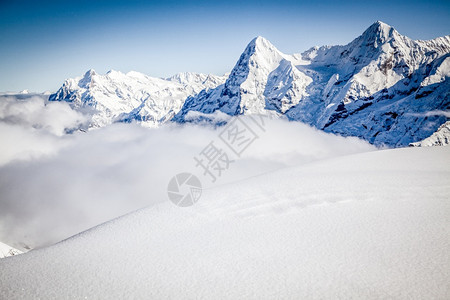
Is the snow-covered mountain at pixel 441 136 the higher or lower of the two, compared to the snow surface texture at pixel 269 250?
lower

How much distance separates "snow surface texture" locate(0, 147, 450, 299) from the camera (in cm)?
504

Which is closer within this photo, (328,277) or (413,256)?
(328,277)

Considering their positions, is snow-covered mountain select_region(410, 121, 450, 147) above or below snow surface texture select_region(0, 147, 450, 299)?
below

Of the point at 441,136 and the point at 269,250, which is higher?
the point at 269,250

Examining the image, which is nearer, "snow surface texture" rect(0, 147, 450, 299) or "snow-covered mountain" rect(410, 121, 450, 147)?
"snow surface texture" rect(0, 147, 450, 299)

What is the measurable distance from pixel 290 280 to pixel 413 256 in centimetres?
346

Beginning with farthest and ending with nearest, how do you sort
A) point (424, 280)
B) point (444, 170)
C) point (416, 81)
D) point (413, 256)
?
1. point (416, 81)
2. point (444, 170)
3. point (413, 256)
4. point (424, 280)

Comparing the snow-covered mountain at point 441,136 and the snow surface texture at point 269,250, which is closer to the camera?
the snow surface texture at point 269,250

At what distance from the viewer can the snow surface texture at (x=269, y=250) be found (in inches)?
199

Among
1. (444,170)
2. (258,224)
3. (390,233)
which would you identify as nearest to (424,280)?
(390,233)

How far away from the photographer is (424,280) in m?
4.91

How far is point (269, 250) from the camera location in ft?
20.1

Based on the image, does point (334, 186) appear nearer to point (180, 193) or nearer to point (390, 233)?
point (390, 233)

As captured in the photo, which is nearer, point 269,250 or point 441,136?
point 269,250
